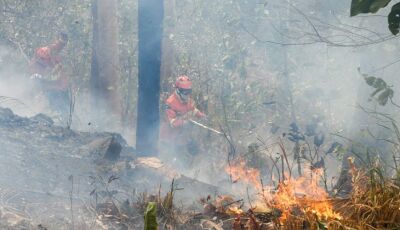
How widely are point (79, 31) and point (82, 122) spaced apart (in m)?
4.31

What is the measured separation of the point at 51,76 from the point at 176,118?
10.9 feet

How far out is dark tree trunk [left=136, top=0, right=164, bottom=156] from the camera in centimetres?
852

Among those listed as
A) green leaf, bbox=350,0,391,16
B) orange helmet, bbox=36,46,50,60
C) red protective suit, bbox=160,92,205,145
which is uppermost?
orange helmet, bbox=36,46,50,60

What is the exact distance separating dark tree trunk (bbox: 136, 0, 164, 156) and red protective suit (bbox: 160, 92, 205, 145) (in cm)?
26

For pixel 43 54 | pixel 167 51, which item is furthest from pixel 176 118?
pixel 43 54

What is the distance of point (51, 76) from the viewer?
10.6m

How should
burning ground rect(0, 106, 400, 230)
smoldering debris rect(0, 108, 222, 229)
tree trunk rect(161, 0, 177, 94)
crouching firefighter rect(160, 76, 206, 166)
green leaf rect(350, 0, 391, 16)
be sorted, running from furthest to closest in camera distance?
crouching firefighter rect(160, 76, 206, 166)
tree trunk rect(161, 0, 177, 94)
smoldering debris rect(0, 108, 222, 229)
burning ground rect(0, 106, 400, 230)
green leaf rect(350, 0, 391, 16)

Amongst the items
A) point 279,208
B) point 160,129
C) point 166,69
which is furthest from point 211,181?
point 279,208

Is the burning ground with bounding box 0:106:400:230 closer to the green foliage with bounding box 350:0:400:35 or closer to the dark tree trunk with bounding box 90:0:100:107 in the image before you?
the green foliage with bounding box 350:0:400:35

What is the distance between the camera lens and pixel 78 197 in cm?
543

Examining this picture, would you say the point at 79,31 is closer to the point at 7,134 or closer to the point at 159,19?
the point at 159,19

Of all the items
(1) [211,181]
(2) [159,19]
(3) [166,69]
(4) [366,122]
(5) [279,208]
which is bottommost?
(1) [211,181]

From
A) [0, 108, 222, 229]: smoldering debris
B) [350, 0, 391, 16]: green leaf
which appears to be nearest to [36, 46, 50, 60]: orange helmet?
[0, 108, 222, 229]: smoldering debris

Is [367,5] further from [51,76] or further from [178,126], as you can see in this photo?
[51,76]
